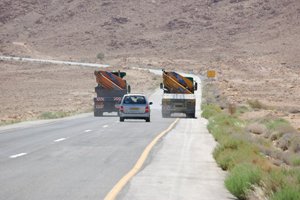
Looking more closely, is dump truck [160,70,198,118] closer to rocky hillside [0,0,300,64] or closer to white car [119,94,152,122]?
white car [119,94,152,122]

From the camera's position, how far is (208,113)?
4791 cm

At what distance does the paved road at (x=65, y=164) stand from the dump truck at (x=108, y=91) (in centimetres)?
2301

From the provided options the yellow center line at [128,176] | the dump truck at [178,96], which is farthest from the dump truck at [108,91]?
the yellow center line at [128,176]

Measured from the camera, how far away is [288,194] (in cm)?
985

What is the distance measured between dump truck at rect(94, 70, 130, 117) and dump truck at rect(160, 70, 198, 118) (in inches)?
125

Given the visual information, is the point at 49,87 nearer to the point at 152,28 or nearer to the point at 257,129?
the point at 257,129

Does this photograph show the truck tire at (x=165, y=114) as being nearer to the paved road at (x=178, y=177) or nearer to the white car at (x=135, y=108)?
the white car at (x=135, y=108)

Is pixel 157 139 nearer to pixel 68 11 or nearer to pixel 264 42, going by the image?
pixel 264 42

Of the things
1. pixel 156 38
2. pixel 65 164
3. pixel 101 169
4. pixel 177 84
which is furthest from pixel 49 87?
pixel 101 169

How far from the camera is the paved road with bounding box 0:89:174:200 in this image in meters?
12.2

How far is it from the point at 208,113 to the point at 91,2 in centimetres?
12722

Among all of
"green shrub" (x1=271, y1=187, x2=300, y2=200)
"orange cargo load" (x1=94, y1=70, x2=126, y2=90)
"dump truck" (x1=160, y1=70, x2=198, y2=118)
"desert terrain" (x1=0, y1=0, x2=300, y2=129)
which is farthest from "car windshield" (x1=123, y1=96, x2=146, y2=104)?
"desert terrain" (x1=0, y1=0, x2=300, y2=129)

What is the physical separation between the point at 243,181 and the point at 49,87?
80156 millimetres

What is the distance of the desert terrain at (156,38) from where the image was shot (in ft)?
363
